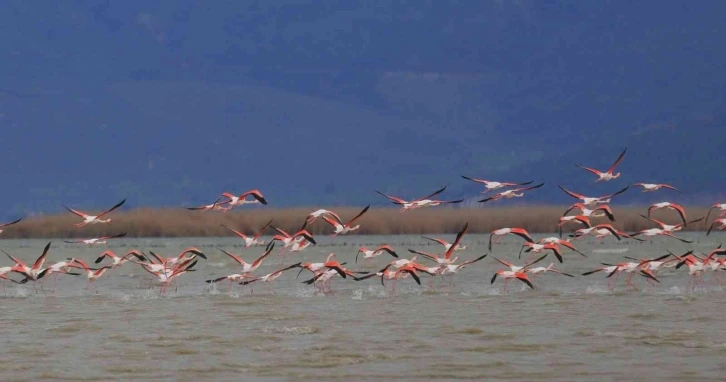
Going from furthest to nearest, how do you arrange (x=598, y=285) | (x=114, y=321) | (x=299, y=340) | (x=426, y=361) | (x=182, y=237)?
1. (x=182, y=237)
2. (x=598, y=285)
3. (x=114, y=321)
4. (x=299, y=340)
5. (x=426, y=361)

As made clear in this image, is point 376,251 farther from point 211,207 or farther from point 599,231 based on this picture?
point 599,231

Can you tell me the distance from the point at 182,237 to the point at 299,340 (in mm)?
42127

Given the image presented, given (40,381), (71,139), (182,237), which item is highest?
(71,139)

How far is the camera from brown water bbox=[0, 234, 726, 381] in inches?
733

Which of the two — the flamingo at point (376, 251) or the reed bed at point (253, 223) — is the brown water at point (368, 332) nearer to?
the flamingo at point (376, 251)

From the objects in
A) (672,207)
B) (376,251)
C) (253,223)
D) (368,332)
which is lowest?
(368,332)

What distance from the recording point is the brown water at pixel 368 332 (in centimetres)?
1861

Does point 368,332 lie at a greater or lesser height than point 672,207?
lesser

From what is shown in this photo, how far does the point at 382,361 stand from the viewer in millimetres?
19344

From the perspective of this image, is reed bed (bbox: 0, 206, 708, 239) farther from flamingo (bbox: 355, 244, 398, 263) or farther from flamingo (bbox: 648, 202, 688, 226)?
flamingo (bbox: 648, 202, 688, 226)

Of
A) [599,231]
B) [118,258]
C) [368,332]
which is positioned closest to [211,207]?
[118,258]

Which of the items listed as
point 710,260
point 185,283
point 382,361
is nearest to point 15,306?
point 185,283

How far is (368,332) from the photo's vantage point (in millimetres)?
22609

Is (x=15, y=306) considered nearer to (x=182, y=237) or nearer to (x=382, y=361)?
(x=382, y=361)
